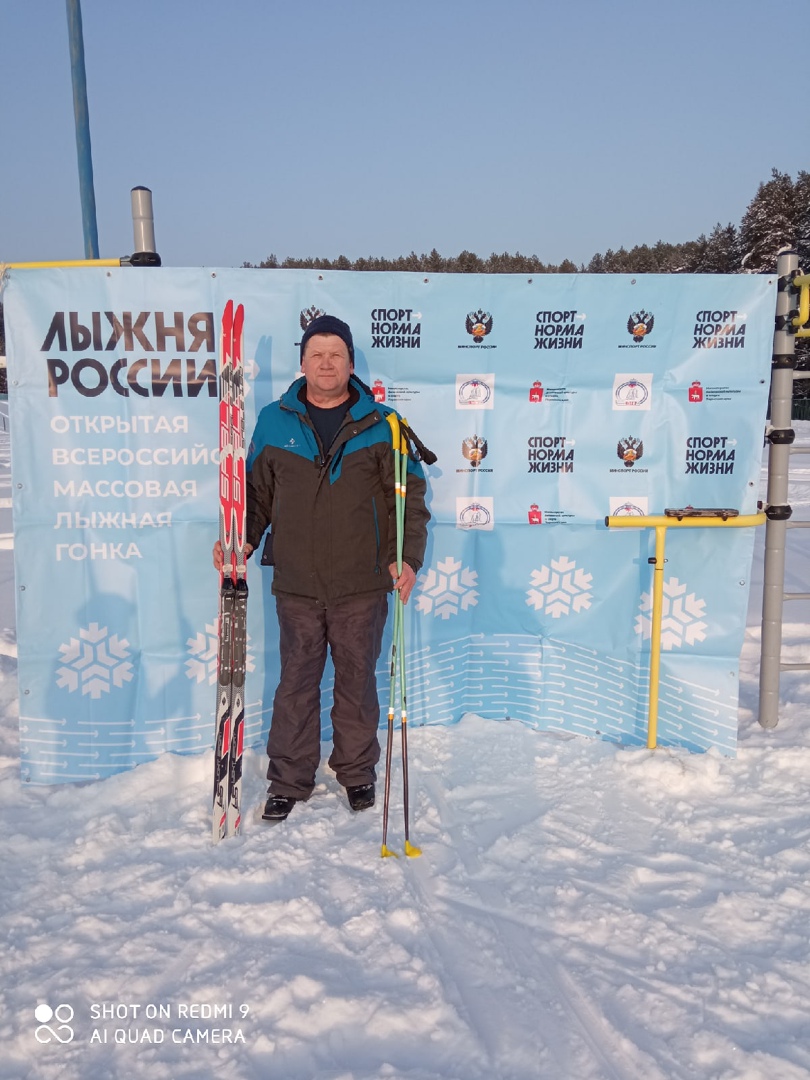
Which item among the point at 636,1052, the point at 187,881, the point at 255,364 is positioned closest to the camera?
the point at 636,1052

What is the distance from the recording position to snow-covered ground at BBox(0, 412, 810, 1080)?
7.30ft

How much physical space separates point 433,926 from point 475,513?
220 cm

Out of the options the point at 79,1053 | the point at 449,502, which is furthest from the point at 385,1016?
the point at 449,502

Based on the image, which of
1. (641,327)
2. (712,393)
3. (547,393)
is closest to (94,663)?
(547,393)

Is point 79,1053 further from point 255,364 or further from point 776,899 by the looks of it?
point 255,364

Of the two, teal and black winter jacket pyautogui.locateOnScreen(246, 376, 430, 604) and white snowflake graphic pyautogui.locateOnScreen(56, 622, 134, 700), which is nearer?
teal and black winter jacket pyautogui.locateOnScreen(246, 376, 430, 604)

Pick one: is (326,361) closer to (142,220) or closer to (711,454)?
(142,220)

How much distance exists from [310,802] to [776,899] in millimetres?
2081

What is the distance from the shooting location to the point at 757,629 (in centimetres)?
611

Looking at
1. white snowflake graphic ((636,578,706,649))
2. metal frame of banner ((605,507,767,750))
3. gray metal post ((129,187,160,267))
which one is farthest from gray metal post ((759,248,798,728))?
gray metal post ((129,187,160,267))

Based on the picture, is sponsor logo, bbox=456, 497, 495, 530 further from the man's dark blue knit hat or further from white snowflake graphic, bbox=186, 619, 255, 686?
white snowflake graphic, bbox=186, 619, 255, 686

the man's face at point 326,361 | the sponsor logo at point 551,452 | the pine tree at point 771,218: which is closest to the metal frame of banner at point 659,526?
the sponsor logo at point 551,452

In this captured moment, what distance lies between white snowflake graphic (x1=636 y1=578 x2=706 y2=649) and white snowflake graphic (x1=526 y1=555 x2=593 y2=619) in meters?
0.34

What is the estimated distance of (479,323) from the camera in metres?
4.05
